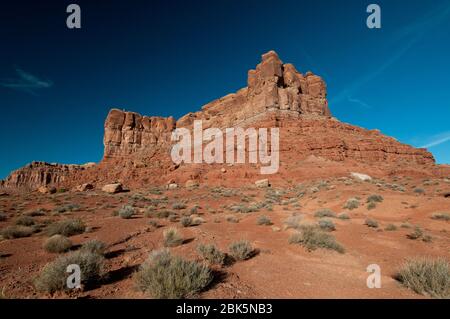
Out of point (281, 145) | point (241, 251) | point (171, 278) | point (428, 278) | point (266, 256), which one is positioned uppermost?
point (281, 145)

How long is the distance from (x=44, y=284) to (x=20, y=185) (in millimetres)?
110012

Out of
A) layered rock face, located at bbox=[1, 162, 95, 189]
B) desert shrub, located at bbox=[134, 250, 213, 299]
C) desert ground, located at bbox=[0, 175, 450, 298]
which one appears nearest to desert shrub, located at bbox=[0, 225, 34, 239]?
desert ground, located at bbox=[0, 175, 450, 298]

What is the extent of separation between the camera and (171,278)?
3.33m

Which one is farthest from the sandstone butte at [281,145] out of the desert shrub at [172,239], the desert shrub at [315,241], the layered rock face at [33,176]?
the layered rock face at [33,176]

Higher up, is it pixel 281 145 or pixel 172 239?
pixel 281 145

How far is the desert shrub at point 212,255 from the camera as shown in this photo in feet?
16.5

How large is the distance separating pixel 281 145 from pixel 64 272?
137 ft

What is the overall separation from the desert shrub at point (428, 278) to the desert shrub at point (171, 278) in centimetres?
352

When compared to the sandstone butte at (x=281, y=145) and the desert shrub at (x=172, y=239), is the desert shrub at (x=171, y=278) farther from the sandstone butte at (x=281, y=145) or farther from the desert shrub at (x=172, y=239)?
the sandstone butte at (x=281, y=145)

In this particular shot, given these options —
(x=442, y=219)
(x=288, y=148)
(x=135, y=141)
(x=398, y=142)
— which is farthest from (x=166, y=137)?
(x=442, y=219)

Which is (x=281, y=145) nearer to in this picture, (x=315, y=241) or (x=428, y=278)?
(x=315, y=241)

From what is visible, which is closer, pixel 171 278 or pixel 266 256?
pixel 171 278

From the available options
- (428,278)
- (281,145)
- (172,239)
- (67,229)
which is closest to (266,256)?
(172,239)
